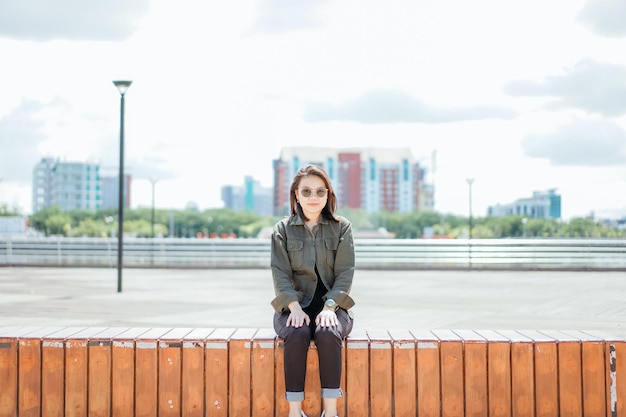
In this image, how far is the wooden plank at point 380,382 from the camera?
4.38 meters

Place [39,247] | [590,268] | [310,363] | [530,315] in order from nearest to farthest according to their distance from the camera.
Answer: [310,363] < [530,315] < [590,268] < [39,247]

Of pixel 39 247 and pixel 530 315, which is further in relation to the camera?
pixel 39 247

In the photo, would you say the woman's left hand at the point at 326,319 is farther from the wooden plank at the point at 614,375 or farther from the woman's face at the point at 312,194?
the wooden plank at the point at 614,375

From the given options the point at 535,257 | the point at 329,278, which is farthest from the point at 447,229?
the point at 329,278

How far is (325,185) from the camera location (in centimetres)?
464

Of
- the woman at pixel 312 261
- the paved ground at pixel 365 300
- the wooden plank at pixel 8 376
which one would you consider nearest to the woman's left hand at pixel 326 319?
the woman at pixel 312 261

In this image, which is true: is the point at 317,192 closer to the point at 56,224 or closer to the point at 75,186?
the point at 56,224

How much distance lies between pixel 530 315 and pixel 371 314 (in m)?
2.43

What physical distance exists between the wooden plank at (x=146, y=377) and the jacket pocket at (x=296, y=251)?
Answer: 1064 millimetres

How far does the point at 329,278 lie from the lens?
463cm

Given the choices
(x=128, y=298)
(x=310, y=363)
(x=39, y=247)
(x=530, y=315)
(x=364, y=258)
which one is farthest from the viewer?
(x=39, y=247)

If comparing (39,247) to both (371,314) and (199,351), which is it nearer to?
(371,314)

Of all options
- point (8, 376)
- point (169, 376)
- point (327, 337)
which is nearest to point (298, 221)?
point (327, 337)

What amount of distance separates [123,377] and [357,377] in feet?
5.13
